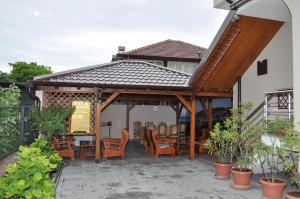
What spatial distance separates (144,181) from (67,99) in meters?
4.86

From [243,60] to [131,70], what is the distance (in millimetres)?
4489

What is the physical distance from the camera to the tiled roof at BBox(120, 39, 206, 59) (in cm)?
2372

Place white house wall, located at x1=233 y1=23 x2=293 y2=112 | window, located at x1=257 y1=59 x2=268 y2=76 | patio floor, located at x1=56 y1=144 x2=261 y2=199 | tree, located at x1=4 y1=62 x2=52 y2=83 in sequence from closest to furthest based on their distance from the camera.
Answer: patio floor, located at x1=56 y1=144 x2=261 y2=199 < white house wall, located at x1=233 y1=23 x2=293 y2=112 < window, located at x1=257 y1=59 x2=268 y2=76 < tree, located at x1=4 y1=62 x2=52 y2=83

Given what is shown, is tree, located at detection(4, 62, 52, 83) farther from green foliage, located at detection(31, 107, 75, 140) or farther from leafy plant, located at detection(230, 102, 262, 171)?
leafy plant, located at detection(230, 102, 262, 171)

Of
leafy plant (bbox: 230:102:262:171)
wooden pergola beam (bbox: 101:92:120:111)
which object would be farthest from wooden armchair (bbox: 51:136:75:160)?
leafy plant (bbox: 230:102:262:171)

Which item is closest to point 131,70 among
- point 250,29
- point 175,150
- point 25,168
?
point 175,150

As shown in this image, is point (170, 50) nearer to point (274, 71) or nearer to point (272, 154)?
point (274, 71)

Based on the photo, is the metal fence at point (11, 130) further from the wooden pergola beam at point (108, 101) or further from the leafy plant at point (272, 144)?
the leafy plant at point (272, 144)

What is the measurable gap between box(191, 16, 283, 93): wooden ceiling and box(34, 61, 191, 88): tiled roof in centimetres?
101

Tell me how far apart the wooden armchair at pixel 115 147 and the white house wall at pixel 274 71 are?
16.0 feet

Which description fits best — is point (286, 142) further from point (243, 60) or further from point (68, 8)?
point (68, 8)

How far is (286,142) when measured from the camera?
5859 mm

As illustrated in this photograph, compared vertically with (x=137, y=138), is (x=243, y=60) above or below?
above

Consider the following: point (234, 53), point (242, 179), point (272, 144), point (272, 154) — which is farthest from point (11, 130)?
point (234, 53)
